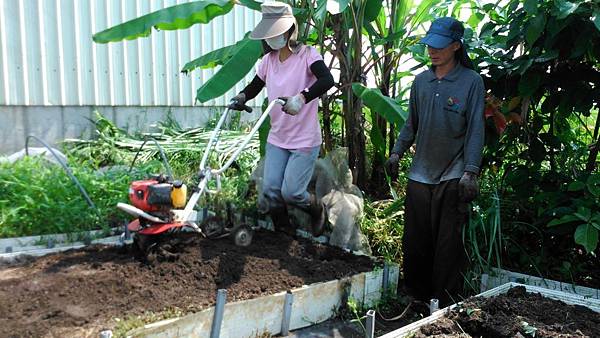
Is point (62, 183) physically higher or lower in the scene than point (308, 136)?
lower

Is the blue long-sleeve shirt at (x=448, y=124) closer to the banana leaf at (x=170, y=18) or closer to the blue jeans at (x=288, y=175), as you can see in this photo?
the blue jeans at (x=288, y=175)

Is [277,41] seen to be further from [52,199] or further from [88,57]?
[88,57]

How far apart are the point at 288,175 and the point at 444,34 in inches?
59.8

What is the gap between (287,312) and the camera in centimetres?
327

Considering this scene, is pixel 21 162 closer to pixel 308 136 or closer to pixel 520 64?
pixel 308 136

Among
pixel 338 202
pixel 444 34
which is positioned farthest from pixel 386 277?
pixel 444 34

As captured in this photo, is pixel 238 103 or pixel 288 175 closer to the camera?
pixel 288 175

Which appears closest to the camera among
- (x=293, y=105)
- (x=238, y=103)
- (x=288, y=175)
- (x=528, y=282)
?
(x=293, y=105)

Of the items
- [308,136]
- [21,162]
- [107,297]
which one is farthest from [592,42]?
[21,162]

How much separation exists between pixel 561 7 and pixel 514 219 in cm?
206

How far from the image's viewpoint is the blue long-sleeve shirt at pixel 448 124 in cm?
348

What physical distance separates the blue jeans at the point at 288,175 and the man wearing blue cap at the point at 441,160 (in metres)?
0.66

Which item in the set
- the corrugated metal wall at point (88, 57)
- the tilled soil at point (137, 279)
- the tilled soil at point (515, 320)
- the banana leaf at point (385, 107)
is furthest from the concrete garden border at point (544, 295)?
the corrugated metal wall at point (88, 57)

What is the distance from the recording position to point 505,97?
414 centimetres
